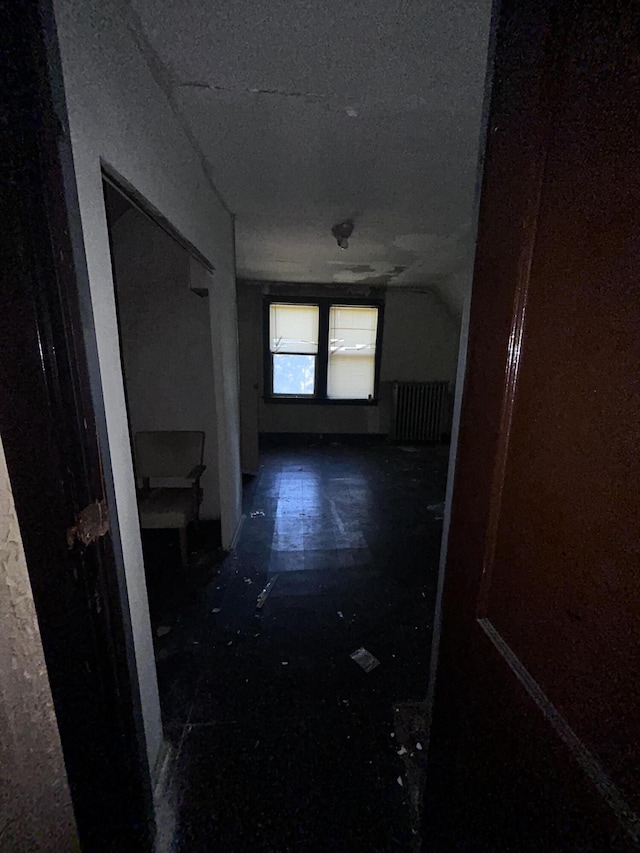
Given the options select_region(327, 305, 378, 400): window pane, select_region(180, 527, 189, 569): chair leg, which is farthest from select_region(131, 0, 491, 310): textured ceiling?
select_region(327, 305, 378, 400): window pane

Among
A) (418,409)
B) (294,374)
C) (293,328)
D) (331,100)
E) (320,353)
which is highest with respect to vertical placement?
(331,100)

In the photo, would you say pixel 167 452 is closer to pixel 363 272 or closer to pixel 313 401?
pixel 313 401

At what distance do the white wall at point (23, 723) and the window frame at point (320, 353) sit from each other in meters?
5.07

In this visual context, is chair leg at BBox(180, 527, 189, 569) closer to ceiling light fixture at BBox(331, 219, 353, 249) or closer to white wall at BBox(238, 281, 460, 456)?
ceiling light fixture at BBox(331, 219, 353, 249)

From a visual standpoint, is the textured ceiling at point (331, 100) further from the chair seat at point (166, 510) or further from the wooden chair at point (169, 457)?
the chair seat at point (166, 510)

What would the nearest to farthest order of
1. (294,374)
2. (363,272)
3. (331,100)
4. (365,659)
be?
(331,100), (365,659), (363,272), (294,374)

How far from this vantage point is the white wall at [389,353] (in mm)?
5504

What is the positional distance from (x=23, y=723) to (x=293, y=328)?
5.37 m

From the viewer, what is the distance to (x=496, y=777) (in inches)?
26.0

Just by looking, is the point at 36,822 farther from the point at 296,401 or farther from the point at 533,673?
the point at 296,401

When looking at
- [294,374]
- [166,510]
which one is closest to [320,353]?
[294,374]

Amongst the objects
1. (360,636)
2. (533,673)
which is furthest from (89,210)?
(360,636)

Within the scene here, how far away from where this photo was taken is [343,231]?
290 cm

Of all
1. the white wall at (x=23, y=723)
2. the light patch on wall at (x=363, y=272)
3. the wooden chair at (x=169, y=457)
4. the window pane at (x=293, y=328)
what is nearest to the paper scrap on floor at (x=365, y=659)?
the white wall at (x=23, y=723)
